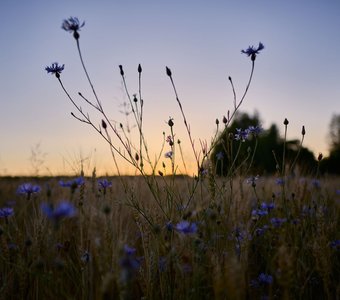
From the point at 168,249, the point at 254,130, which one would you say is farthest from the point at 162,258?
the point at 254,130

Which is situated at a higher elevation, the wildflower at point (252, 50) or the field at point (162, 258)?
the wildflower at point (252, 50)

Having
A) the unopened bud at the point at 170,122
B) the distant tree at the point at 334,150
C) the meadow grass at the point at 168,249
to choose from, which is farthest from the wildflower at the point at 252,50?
the distant tree at the point at 334,150

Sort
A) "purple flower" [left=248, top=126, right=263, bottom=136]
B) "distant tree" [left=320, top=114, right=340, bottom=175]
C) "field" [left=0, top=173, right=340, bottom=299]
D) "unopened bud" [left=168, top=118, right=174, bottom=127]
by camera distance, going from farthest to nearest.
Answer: "distant tree" [left=320, top=114, right=340, bottom=175] → "purple flower" [left=248, top=126, right=263, bottom=136] → "unopened bud" [left=168, top=118, right=174, bottom=127] → "field" [left=0, top=173, right=340, bottom=299]

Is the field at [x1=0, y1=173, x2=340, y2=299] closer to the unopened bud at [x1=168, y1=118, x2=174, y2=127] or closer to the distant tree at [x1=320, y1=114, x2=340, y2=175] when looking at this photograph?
the unopened bud at [x1=168, y1=118, x2=174, y2=127]

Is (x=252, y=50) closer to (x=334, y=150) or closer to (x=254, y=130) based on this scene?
(x=254, y=130)

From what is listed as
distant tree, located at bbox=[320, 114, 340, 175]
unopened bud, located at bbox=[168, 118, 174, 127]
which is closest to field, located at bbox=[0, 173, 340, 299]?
unopened bud, located at bbox=[168, 118, 174, 127]

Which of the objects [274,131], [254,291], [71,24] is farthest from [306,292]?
[274,131]

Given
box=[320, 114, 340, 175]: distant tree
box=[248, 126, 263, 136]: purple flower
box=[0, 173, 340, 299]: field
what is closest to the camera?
box=[0, 173, 340, 299]: field

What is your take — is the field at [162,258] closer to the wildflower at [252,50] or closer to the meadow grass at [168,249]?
the meadow grass at [168,249]

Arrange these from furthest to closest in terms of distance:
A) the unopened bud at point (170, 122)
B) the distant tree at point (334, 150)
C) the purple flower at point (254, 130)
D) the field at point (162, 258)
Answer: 1. the distant tree at point (334, 150)
2. the purple flower at point (254, 130)
3. the unopened bud at point (170, 122)
4. the field at point (162, 258)

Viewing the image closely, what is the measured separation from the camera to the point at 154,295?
1.72 meters

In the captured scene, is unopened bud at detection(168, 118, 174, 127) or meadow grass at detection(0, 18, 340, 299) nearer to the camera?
meadow grass at detection(0, 18, 340, 299)

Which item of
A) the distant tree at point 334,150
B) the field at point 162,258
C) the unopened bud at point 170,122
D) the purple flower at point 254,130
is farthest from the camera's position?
the distant tree at point 334,150

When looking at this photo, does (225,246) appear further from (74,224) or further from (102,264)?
(74,224)
